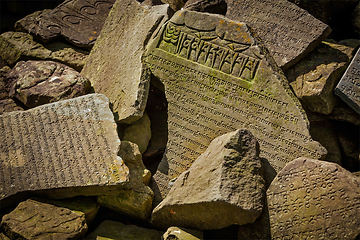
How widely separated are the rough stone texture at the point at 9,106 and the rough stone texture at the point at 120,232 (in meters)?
1.87

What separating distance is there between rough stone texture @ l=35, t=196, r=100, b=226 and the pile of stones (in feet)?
0.05

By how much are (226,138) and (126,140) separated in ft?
4.05

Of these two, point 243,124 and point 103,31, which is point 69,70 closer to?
point 103,31

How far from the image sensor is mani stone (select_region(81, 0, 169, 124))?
3658 millimetres

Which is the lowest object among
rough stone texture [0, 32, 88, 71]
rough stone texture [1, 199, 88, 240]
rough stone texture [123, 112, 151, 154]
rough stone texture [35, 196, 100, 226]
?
rough stone texture [35, 196, 100, 226]

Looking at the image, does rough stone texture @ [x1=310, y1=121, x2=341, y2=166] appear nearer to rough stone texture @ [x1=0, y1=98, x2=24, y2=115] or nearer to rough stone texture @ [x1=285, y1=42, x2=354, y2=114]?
rough stone texture @ [x1=285, y1=42, x2=354, y2=114]

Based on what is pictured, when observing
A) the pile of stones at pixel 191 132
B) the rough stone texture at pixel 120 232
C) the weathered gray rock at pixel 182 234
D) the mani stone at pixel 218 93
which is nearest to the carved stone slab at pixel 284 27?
the pile of stones at pixel 191 132

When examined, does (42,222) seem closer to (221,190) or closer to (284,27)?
(221,190)

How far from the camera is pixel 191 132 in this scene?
11.6ft

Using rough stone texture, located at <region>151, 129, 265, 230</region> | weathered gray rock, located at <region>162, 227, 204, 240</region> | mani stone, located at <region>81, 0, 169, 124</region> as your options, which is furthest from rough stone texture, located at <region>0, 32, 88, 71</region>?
Answer: weathered gray rock, located at <region>162, 227, 204, 240</region>

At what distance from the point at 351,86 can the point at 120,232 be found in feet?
9.64

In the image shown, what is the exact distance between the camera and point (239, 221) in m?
2.90

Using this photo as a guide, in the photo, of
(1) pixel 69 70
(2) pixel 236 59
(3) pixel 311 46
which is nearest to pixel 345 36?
(3) pixel 311 46

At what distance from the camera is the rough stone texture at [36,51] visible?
A: 15.8ft
